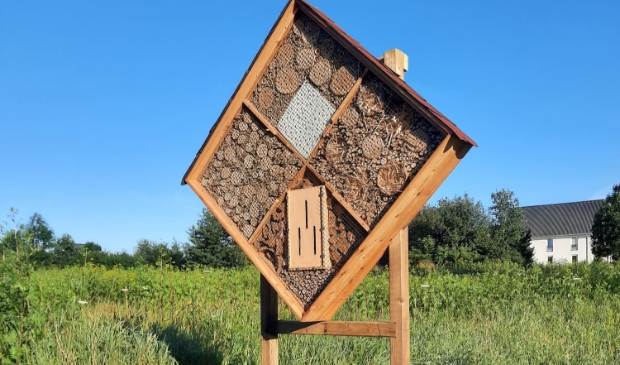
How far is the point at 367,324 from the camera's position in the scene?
3070mm

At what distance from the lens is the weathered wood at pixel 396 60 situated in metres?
3.07

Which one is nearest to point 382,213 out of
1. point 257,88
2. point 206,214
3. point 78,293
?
point 257,88

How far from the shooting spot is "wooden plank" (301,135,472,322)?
2668 mm

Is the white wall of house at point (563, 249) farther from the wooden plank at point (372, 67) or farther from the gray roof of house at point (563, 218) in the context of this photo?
the wooden plank at point (372, 67)

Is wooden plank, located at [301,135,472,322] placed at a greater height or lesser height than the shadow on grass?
greater

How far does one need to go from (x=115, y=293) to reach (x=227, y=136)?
5454 millimetres

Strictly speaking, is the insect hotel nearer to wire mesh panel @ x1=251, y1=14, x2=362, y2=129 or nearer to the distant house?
wire mesh panel @ x1=251, y1=14, x2=362, y2=129

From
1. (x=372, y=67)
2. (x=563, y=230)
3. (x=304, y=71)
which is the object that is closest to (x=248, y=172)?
(x=304, y=71)

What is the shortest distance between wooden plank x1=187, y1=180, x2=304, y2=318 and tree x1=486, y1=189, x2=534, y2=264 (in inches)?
1109

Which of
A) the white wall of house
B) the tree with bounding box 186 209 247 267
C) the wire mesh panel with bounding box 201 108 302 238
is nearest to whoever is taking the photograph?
the wire mesh panel with bounding box 201 108 302 238

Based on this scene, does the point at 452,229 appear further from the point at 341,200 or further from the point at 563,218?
the point at 563,218

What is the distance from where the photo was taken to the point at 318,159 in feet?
10.1

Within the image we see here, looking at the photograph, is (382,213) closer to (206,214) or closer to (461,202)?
(206,214)

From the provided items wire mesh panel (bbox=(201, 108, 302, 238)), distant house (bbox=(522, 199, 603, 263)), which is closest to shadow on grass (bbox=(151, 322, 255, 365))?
wire mesh panel (bbox=(201, 108, 302, 238))
